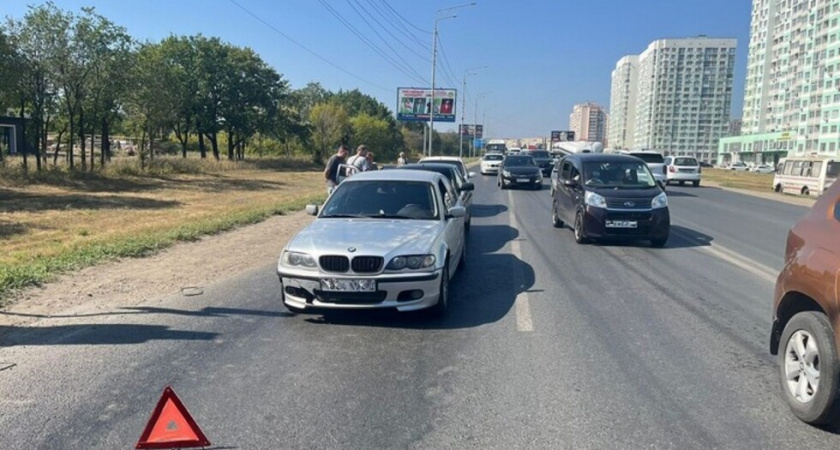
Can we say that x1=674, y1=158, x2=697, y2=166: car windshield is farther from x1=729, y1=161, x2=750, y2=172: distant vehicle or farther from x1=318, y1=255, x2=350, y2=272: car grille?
x1=729, y1=161, x2=750, y2=172: distant vehicle

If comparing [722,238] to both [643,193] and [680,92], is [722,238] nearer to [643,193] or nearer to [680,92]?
A: [643,193]

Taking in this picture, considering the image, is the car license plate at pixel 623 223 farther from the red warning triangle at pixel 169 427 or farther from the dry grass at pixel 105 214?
the red warning triangle at pixel 169 427

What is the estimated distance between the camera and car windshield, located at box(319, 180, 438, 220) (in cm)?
762

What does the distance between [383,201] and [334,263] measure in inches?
73.7

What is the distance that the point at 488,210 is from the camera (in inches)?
739

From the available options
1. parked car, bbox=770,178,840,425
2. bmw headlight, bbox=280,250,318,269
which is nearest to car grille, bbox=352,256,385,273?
bmw headlight, bbox=280,250,318,269

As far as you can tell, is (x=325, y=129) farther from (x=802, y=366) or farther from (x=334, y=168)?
(x=802, y=366)

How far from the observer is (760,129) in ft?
422

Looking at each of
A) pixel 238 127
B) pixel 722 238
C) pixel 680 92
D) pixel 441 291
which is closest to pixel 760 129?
pixel 680 92

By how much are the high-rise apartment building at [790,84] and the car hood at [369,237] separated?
99780mm

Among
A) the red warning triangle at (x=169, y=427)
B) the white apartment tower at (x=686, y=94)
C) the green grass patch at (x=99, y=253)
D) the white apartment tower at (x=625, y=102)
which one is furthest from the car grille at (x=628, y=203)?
the white apartment tower at (x=625, y=102)

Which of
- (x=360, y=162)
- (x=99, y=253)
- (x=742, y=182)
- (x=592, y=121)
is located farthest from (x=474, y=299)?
(x=592, y=121)

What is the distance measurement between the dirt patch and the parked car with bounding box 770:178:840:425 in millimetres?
6263

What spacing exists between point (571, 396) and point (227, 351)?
2865mm
